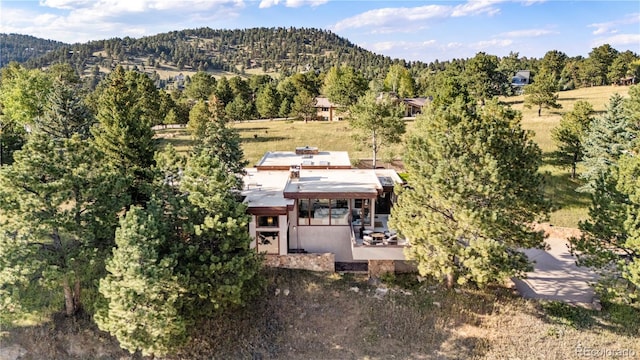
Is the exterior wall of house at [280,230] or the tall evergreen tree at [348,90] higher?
the tall evergreen tree at [348,90]

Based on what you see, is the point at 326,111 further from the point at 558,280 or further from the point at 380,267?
the point at 558,280

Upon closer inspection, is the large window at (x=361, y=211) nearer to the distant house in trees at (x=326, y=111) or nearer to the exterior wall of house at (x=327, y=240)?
the exterior wall of house at (x=327, y=240)

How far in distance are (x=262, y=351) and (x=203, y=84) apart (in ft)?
213

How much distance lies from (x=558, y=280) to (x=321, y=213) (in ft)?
41.7

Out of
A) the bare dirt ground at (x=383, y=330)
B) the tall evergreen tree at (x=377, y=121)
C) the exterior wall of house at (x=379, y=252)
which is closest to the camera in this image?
the bare dirt ground at (x=383, y=330)

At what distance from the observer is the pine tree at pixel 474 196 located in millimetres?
17094

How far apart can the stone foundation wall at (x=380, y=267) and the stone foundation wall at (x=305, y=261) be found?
202 centimetres

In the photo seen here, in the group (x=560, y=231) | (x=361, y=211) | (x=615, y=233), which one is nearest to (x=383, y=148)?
(x=560, y=231)

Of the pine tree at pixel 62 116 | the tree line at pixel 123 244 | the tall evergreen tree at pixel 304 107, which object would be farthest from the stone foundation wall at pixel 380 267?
the tall evergreen tree at pixel 304 107

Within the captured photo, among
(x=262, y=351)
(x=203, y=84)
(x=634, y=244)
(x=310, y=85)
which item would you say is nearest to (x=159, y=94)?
(x=203, y=84)

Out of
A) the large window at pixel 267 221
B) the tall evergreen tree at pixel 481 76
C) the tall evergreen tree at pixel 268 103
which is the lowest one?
the large window at pixel 267 221

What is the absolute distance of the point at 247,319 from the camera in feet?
62.8

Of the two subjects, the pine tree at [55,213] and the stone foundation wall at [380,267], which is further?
the stone foundation wall at [380,267]

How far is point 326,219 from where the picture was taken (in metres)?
22.5
